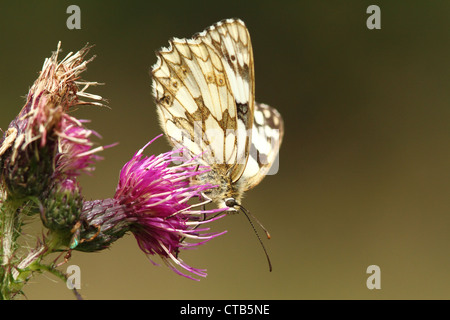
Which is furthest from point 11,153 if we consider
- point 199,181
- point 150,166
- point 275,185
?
point 275,185

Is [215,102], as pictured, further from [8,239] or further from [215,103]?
[8,239]

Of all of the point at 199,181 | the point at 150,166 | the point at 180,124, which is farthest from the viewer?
the point at 180,124

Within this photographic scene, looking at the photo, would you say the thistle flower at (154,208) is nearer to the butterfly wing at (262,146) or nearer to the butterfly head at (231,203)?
the butterfly head at (231,203)

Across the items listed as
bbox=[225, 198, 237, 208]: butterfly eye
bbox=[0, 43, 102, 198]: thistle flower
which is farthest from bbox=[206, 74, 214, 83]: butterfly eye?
bbox=[0, 43, 102, 198]: thistle flower

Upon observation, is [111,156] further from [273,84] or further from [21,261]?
[21,261]

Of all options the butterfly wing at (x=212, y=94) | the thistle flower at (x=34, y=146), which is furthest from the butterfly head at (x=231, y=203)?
the thistle flower at (x=34, y=146)

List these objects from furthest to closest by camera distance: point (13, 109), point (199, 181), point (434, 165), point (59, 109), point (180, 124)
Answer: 1. point (434, 165)
2. point (13, 109)
3. point (180, 124)
4. point (199, 181)
5. point (59, 109)
